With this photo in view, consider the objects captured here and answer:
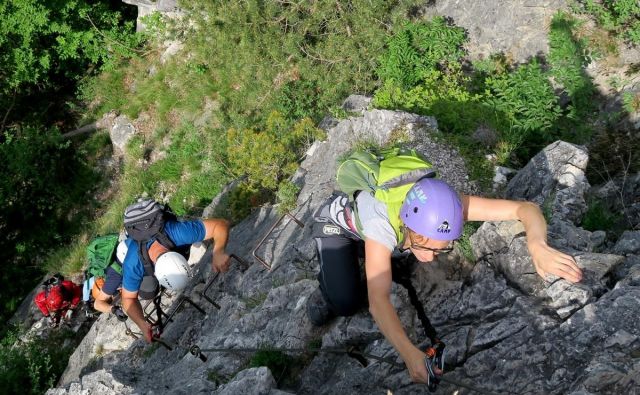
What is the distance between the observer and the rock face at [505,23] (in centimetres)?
1109

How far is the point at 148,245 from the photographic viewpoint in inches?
308

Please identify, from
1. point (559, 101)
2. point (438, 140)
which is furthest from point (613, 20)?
point (438, 140)

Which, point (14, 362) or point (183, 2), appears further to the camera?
point (183, 2)

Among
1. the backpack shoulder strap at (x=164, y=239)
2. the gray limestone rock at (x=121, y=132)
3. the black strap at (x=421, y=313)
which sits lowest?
the gray limestone rock at (x=121, y=132)

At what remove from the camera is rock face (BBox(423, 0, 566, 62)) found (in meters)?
11.1

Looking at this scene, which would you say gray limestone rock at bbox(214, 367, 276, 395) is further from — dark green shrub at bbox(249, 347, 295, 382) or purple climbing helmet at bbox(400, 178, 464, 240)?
purple climbing helmet at bbox(400, 178, 464, 240)

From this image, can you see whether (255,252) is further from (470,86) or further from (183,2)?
(183,2)

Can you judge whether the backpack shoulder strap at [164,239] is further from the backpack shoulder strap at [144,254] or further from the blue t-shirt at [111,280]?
the blue t-shirt at [111,280]

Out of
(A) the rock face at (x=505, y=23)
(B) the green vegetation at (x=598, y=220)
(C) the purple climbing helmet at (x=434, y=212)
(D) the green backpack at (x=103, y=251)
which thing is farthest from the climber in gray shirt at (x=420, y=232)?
(A) the rock face at (x=505, y=23)

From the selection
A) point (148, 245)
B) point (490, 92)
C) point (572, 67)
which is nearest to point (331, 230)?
point (148, 245)

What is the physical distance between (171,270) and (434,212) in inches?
161

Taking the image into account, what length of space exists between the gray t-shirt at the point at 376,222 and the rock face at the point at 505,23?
7.24 m

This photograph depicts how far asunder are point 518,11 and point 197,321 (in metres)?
7.80

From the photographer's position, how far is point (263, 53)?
1393cm
